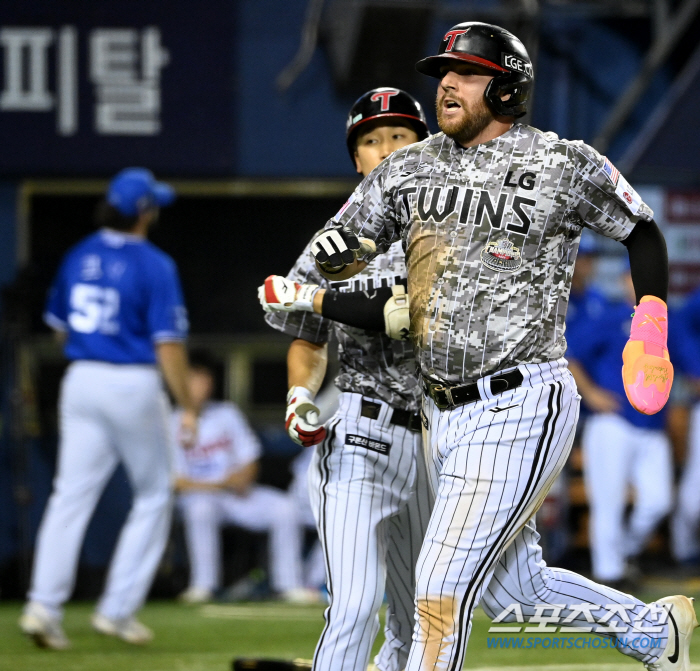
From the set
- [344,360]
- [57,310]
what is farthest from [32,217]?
[344,360]

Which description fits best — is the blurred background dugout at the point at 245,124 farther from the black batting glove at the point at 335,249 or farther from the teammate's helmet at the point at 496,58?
the black batting glove at the point at 335,249

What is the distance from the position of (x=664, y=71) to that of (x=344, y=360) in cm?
674

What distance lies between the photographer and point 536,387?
10.9 ft

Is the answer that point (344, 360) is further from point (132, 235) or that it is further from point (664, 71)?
point (664, 71)

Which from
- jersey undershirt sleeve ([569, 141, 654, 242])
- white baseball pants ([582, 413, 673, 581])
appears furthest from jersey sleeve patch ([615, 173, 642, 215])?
white baseball pants ([582, 413, 673, 581])

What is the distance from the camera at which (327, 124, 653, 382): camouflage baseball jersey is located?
3307 mm

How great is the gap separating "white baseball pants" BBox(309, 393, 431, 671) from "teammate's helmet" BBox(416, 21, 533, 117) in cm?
100

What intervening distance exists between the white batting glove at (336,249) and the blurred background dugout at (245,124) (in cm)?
543

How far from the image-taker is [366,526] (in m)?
3.67

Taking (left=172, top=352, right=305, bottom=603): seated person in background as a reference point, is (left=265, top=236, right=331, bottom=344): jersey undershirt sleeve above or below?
above

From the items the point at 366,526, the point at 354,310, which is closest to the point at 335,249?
the point at 354,310

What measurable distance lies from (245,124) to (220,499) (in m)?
2.76

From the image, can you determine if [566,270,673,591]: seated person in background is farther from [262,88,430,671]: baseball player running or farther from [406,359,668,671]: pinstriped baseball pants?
[406,359,668,671]: pinstriped baseball pants

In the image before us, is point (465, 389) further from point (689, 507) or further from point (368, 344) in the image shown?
point (689, 507)
